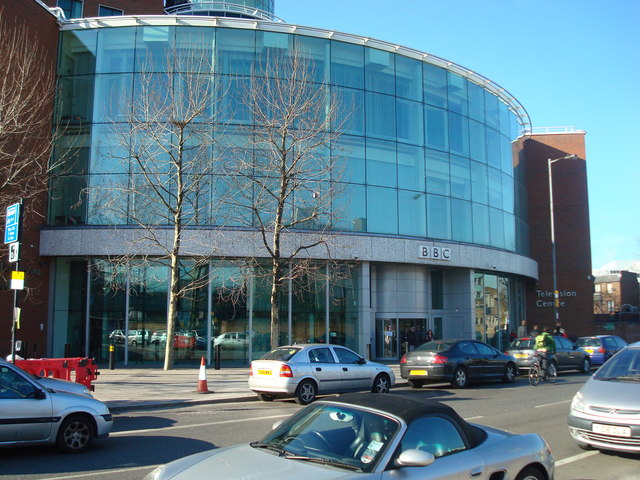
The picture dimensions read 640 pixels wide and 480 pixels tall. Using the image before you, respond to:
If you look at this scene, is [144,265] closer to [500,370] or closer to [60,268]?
[60,268]

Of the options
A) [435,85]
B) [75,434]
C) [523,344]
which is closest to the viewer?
[75,434]

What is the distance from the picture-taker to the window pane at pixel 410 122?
2842cm

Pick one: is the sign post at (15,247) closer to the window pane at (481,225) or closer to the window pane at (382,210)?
the window pane at (382,210)

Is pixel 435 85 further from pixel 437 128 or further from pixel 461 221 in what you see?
pixel 461 221

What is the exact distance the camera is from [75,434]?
845 cm

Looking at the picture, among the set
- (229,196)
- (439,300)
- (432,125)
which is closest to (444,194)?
(432,125)

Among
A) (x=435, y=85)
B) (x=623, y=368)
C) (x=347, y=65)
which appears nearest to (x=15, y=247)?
(x=623, y=368)

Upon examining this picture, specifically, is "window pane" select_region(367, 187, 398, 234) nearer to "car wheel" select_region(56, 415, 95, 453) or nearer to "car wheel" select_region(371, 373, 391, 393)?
"car wheel" select_region(371, 373, 391, 393)

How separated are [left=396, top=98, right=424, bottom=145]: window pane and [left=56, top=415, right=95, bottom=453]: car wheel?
2233 centimetres

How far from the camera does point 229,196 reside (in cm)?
2342

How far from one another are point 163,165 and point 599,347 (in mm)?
20623

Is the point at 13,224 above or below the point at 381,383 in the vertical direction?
above

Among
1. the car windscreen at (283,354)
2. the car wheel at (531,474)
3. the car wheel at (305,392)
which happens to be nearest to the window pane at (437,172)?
the car windscreen at (283,354)

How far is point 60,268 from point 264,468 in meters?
23.3
